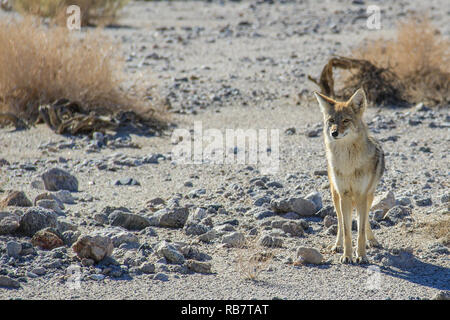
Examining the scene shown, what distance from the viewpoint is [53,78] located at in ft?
33.3

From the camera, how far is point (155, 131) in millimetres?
9844

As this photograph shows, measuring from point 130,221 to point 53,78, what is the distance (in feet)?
15.4

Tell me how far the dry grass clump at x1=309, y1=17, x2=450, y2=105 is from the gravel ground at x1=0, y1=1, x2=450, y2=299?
1.35ft

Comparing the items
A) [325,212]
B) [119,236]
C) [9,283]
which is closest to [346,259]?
[325,212]

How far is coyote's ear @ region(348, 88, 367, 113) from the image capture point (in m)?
5.18

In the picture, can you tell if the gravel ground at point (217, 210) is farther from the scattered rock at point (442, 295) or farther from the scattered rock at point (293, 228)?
the scattered rock at point (442, 295)

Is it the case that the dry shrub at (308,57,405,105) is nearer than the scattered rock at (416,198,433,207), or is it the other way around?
the scattered rock at (416,198,433,207)

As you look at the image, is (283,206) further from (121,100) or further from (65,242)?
(121,100)

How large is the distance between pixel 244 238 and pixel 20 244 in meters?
1.69

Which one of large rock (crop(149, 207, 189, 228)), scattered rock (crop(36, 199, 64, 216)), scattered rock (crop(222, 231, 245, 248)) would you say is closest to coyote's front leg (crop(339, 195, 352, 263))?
scattered rock (crop(222, 231, 245, 248))

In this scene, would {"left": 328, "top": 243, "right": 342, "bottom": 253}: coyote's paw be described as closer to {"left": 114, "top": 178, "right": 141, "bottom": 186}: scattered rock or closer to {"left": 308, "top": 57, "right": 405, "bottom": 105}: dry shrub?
{"left": 114, "top": 178, "right": 141, "bottom": 186}: scattered rock
